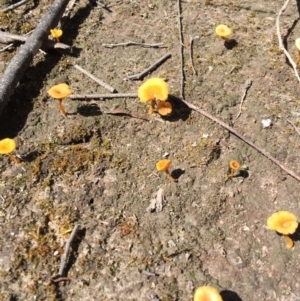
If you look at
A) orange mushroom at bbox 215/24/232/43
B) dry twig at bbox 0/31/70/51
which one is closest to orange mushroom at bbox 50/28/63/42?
dry twig at bbox 0/31/70/51

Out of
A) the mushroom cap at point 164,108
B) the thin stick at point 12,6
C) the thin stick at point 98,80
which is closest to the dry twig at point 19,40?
the thin stick at point 98,80

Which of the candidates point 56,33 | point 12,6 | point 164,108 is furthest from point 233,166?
point 12,6

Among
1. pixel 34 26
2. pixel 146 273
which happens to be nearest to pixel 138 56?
pixel 34 26

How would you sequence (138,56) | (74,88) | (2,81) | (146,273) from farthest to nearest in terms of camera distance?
1. (138,56)
2. (74,88)
3. (2,81)
4. (146,273)

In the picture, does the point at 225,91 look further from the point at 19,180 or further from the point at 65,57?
the point at 19,180

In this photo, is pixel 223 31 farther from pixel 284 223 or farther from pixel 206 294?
pixel 206 294

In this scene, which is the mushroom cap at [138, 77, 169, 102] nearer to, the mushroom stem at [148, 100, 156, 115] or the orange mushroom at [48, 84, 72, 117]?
the mushroom stem at [148, 100, 156, 115]
